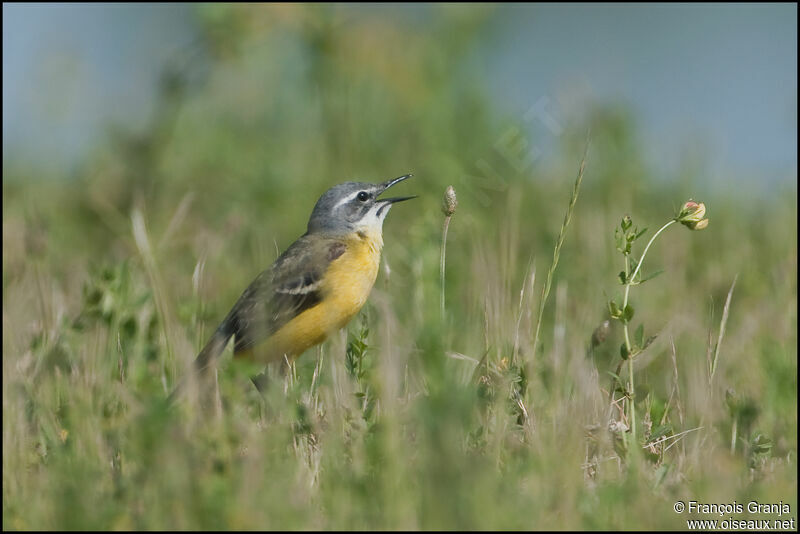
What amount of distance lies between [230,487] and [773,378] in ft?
9.69

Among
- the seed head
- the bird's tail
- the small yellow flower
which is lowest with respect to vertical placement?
the bird's tail

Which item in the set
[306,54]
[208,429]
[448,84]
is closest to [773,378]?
[208,429]

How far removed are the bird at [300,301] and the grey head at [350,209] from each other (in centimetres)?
12

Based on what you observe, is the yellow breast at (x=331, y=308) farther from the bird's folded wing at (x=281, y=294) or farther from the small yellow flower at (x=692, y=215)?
the small yellow flower at (x=692, y=215)

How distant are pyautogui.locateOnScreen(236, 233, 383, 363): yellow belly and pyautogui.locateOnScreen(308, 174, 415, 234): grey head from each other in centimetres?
46

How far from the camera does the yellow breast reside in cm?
697

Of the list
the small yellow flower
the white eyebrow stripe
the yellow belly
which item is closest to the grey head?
the white eyebrow stripe

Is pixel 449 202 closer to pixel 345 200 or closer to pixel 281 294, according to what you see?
pixel 281 294

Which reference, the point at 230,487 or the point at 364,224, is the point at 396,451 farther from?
the point at 364,224

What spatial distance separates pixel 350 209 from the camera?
25.5 ft

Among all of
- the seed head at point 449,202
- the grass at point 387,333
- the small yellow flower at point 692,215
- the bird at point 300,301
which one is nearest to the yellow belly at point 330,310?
the bird at point 300,301

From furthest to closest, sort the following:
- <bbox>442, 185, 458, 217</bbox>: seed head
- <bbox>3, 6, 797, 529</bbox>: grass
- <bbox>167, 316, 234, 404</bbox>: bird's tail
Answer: <bbox>167, 316, 234, 404</bbox>: bird's tail
<bbox>442, 185, 458, 217</bbox>: seed head
<bbox>3, 6, 797, 529</bbox>: grass

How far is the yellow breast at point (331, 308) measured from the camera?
274 inches

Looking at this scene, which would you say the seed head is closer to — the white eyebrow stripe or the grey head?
the grey head
